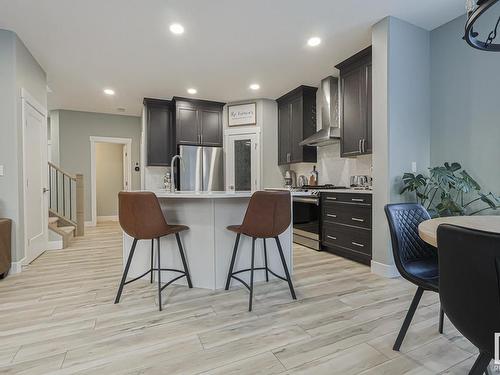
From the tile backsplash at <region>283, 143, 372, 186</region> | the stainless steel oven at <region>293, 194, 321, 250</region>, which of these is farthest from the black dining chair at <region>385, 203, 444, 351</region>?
the tile backsplash at <region>283, 143, 372, 186</region>

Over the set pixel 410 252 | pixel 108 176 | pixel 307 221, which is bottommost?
pixel 307 221

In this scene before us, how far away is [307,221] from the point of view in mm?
4172

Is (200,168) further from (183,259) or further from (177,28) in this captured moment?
(183,259)

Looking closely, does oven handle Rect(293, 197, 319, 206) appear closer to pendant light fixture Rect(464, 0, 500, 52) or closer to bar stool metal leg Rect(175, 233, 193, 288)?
bar stool metal leg Rect(175, 233, 193, 288)

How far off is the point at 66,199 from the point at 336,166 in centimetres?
587

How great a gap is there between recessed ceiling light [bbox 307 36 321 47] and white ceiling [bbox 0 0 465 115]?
0.23 ft

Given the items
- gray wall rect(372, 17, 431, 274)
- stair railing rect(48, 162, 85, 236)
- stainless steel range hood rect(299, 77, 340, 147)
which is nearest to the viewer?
gray wall rect(372, 17, 431, 274)

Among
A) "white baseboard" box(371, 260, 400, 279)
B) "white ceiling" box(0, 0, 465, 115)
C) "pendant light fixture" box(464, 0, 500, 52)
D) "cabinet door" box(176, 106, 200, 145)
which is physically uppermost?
"white ceiling" box(0, 0, 465, 115)

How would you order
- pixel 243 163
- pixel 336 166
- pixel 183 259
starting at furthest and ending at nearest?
pixel 243 163, pixel 336 166, pixel 183 259

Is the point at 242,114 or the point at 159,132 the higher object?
the point at 242,114

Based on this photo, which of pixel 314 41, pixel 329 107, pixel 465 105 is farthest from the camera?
pixel 329 107

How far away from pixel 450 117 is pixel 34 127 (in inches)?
200

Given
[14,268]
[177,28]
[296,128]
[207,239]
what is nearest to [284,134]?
[296,128]

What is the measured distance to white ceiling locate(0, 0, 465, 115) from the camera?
2609 mm
